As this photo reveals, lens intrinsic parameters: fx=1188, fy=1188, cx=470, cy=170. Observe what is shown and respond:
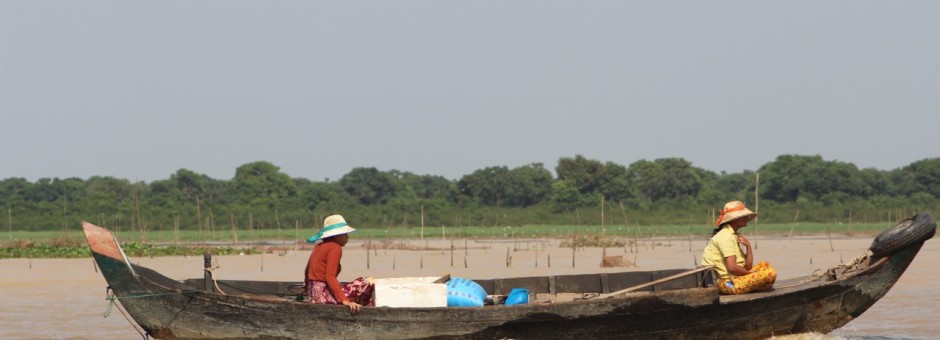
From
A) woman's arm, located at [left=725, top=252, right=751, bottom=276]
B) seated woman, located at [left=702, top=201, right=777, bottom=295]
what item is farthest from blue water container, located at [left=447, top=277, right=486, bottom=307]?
woman's arm, located at [left=725, top=252, right=751, bottom=276]

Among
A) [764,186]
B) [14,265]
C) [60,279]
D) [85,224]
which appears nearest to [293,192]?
[764,186]

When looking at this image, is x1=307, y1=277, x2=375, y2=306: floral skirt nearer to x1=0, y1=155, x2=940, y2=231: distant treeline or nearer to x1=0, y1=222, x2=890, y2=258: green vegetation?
x1=0, y1=222, x2=890, y2=258: green vegetation

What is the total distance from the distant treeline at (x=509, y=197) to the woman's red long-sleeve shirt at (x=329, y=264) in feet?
89.5

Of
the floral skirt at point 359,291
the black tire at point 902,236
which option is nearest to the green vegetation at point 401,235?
the floral skirt at point 359,291

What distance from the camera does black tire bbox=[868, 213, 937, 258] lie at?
852 cm

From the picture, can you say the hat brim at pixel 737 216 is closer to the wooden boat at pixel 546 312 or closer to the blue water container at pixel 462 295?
the wooden boat at pixel 546 312

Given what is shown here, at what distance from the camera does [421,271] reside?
18.4 metres

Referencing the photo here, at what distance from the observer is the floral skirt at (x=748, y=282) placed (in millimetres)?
8508

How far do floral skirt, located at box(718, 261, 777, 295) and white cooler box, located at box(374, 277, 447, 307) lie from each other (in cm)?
205

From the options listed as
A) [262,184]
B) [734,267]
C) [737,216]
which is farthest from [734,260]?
[262,184]

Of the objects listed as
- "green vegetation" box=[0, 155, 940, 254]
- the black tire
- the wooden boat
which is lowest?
the wooden boat

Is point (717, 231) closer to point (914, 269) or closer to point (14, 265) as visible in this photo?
point (914, 269)

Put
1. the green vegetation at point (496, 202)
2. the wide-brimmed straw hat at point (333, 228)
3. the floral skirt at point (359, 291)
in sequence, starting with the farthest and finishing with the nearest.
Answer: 1. the green vegetation at point (496, 202)
2. the floral skirt at point (359, 291)
3. the wide-brimmed straw hat at point (333, 228)

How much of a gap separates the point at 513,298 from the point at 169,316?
2.53 m
